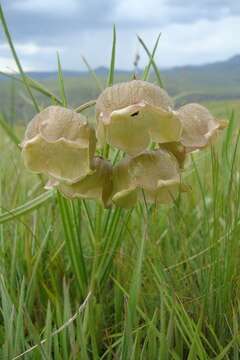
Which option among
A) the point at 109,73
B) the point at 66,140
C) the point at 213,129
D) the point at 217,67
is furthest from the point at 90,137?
the point at 217,67

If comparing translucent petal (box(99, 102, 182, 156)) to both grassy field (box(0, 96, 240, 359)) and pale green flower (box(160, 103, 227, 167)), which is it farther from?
grassy field (box(0, 96, 240, 359))

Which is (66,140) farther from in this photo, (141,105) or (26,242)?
(26,242)

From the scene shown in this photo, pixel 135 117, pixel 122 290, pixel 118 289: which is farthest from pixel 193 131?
pixel 118 289

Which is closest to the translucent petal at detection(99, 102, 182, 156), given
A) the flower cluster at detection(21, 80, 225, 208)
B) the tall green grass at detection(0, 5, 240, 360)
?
the flower cluster at detection(21, 80, 225, 208)

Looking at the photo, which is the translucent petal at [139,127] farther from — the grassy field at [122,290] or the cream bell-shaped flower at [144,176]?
the grassy field at [122,290]

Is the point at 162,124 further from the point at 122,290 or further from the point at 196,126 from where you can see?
the point at 122,290

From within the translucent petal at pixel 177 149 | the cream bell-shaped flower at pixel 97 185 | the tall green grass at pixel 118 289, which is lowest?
the tall green grass at pixel 118 289

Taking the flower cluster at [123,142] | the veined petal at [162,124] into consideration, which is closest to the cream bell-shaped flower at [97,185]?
the flower cluster at [123,142]

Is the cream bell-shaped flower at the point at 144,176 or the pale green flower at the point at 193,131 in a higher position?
the pale green flower at the point at 193,131

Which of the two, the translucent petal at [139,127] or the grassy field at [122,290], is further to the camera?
the grassy field at [122,290]

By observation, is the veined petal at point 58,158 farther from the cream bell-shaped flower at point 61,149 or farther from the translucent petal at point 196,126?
the translucent petal at point 196,126
